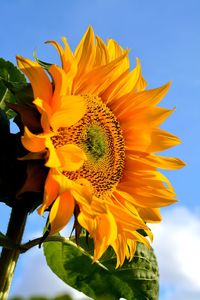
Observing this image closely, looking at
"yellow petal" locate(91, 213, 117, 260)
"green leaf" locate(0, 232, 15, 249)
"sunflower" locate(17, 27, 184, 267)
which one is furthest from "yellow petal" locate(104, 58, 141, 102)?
"green leaf" locate(0, 232, 15, 249)

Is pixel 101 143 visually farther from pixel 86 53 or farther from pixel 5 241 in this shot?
pixel 5 241

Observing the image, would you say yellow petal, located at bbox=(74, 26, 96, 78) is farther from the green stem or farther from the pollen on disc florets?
the green stem

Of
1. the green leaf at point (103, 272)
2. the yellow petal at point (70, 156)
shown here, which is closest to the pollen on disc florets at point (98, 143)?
the yellow petal at point (70, 156)

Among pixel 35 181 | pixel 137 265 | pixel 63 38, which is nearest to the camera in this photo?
pixel 35 181

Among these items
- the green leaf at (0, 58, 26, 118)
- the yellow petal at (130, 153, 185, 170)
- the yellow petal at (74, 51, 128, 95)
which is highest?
the yellow petal at (74, 51, 128, 95)

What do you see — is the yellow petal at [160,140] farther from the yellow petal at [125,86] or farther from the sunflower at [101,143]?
the yellow petal at [125,86]

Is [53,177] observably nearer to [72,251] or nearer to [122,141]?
[122,141]

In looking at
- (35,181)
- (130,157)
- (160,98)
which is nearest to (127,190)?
(130,157)

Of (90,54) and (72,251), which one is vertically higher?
(90,54)
